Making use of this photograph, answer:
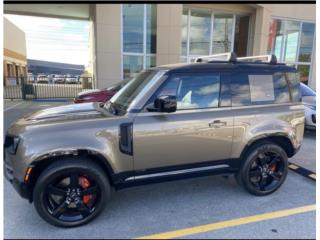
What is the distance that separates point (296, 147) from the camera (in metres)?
3.92

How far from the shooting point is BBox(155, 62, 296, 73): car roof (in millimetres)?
3373

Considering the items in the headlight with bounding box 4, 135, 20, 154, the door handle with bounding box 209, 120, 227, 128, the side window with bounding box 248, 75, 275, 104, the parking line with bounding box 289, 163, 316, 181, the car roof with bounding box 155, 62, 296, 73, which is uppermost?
the car roof with bounding box 155, 62, 296, 73

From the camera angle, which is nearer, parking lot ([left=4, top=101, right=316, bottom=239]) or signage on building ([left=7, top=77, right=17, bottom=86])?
parking lot ([left=4, top=101, right=316, bottom=239])

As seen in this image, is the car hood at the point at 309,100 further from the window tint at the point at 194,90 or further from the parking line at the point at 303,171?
the window tint at the point at 194,90

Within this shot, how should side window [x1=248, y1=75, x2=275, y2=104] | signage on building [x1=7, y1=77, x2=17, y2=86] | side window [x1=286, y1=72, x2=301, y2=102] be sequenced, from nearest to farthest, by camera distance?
side window [x1=248, y1=75, x2=275, y2=104]
side window [x1=286, y1=72, x2=301, y2=102]
signage on building [x1=7, y1=77, x2=17, y2=86]

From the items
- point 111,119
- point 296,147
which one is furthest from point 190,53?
point 111,119

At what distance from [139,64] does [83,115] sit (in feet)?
35.7

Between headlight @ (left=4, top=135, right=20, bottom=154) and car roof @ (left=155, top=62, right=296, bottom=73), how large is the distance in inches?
76.1

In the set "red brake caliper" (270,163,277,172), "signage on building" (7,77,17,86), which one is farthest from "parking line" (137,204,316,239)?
"signage on building" (7,77,17,86)

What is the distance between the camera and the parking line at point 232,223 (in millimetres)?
2855

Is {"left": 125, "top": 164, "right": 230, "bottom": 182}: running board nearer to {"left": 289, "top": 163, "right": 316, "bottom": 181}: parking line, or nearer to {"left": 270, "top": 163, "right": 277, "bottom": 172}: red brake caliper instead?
{"left": 270, "top": 163, "right": 277, "bottom": 172}: red brake caliper

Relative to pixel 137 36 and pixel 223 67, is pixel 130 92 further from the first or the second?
pixel 137 36

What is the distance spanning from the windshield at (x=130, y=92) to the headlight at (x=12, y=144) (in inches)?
46.1
